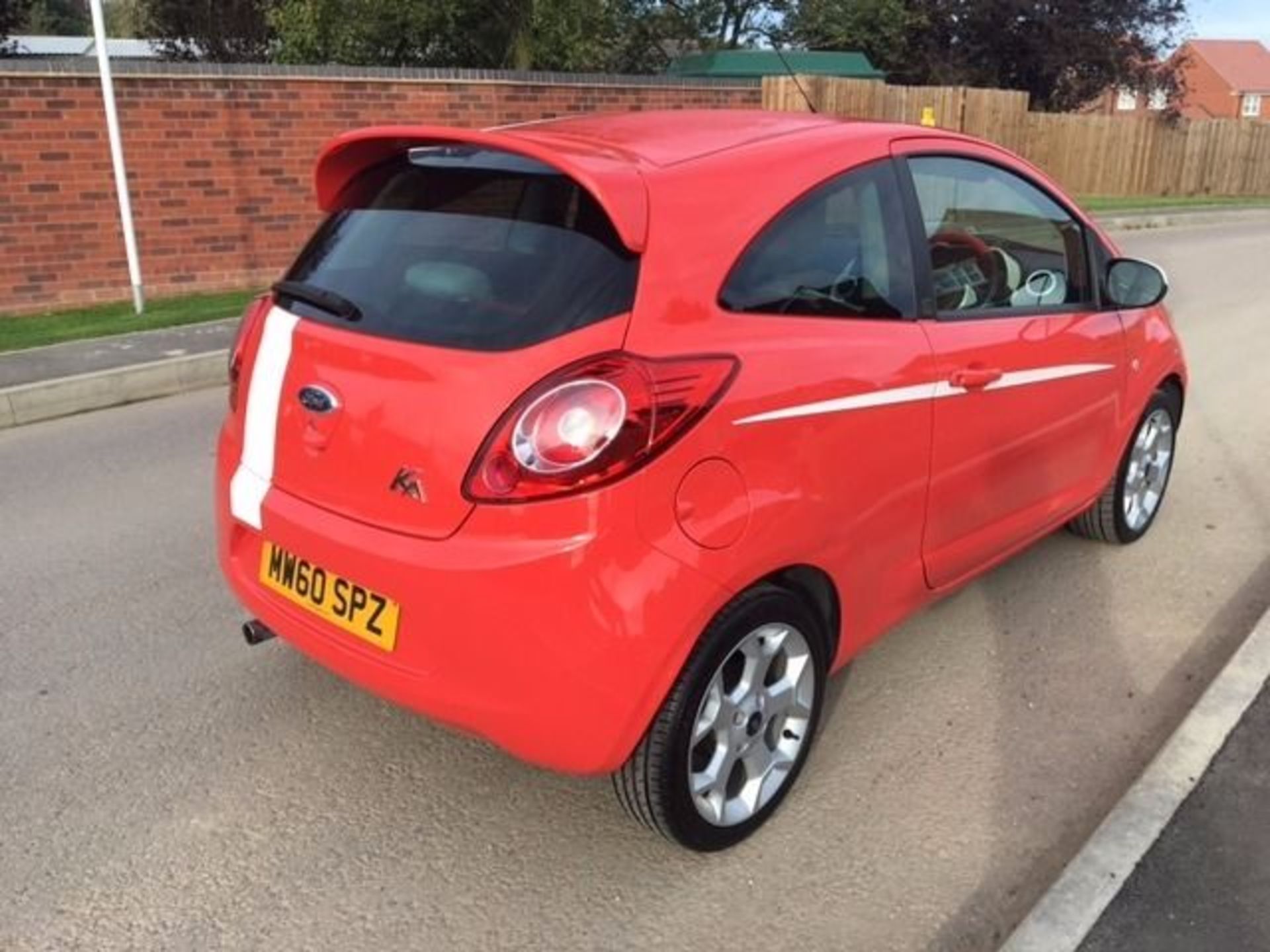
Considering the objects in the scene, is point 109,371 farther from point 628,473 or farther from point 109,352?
point 628,473

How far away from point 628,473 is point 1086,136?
28049 millimetres

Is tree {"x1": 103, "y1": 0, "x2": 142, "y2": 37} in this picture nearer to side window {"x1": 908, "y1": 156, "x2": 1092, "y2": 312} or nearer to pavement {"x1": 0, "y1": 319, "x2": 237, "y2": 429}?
pavement {"x1": 0, "y1": 319, "x2": 237, "y2": 429}

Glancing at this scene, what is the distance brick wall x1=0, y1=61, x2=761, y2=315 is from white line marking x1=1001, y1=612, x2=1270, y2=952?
32.7ft

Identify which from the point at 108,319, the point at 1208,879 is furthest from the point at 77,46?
the point at 1208,879

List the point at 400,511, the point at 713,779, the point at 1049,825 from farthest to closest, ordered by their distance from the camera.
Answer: the point at 1049,825 < the point at 713,779 < the point at 400,511

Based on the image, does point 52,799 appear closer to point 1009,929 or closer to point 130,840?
point 130,840

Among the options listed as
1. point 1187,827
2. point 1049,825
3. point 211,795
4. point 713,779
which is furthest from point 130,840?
point 1187,827

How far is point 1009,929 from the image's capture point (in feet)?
8.43

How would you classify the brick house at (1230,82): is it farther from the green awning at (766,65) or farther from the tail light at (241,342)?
the tail light at (241,342)

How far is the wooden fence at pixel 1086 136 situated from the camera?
62.2 ft

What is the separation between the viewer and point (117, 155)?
31.6 ft

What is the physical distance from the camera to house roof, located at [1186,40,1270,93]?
2960 inches

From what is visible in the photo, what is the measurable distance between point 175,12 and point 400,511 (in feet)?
66.6

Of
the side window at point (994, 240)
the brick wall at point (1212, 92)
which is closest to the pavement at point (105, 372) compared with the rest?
A: the side window at point (994, 240)
